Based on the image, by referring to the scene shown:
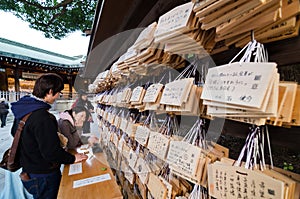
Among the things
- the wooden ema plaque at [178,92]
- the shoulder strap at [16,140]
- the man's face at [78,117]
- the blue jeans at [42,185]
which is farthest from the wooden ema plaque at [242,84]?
the man's face at [78,117]

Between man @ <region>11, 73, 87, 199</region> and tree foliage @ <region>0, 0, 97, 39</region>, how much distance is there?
7.06 ft

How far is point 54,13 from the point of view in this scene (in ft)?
11.5

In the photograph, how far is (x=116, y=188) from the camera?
140 centimetres

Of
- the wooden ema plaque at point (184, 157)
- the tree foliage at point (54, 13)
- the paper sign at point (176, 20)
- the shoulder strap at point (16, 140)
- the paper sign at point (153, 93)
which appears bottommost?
the shoulder strap at point (16, 140)

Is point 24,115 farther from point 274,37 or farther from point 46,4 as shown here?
point 46,4

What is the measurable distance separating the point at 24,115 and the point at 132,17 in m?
1.20

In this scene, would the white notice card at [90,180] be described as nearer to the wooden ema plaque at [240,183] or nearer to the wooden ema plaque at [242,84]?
the wooden ema plaque at [240,183]

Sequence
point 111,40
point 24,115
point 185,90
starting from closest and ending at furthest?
1. point 185,90
2. point 24,115
3. point 111,40

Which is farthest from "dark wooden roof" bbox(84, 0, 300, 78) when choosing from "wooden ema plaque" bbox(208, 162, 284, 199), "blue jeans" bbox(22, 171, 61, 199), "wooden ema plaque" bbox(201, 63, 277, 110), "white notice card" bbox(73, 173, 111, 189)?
"blue jeans" bbox(22, 171, 61, 199)

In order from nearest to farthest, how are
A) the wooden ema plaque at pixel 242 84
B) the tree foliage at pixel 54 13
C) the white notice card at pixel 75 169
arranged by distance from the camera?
the wooden ema plaque at pixel 242 84
the white notice card at pixel 75 169
the tree foliage at pixel 54 13

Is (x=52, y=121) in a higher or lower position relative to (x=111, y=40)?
lower

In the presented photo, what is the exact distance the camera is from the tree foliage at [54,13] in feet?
10.4

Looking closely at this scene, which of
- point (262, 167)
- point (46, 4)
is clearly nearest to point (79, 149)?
point (262, 167)

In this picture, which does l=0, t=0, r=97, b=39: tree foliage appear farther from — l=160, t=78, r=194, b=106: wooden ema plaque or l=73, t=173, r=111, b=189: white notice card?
l=160, t=78, r=194, b=106: wooden ema plaque
